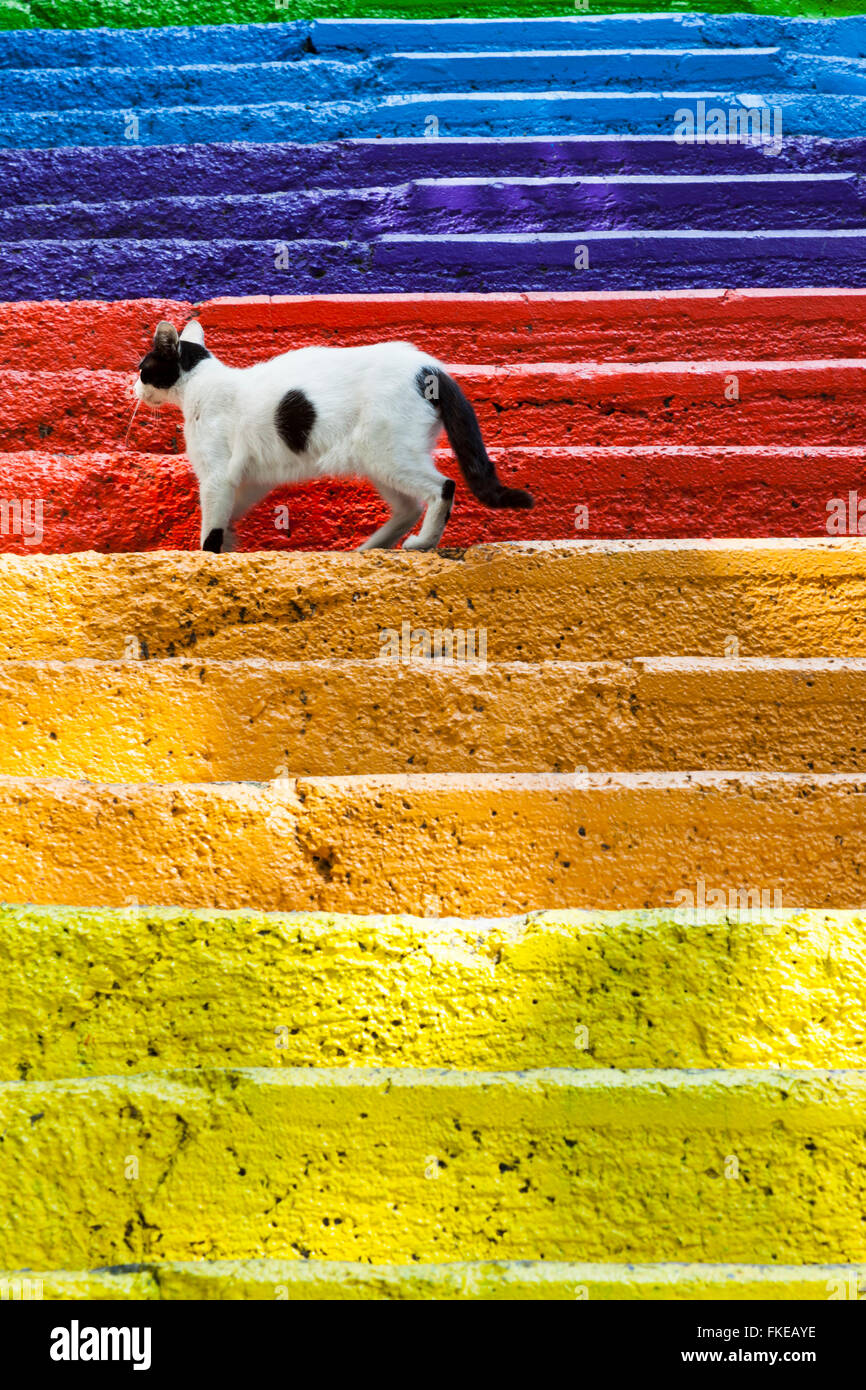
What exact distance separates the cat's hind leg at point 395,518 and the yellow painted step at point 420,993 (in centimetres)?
144

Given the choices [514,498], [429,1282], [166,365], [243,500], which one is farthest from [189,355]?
[429,1282]

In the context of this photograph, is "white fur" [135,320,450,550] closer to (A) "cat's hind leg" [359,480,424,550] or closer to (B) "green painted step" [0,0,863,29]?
(A) "cat's hind leg" [359,480,424,550]

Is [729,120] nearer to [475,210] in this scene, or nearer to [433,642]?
[475,210]

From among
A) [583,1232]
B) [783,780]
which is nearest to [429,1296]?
[583,1232]

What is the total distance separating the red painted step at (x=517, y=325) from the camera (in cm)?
319

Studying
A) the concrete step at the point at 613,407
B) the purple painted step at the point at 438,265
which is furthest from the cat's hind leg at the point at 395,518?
the purple painted step at the point at 438,265

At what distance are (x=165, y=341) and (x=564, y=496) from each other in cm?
111

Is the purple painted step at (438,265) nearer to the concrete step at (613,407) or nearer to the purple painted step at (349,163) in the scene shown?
the purple painted step at (349,163)

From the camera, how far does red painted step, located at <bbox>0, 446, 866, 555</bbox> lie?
8.73 ft

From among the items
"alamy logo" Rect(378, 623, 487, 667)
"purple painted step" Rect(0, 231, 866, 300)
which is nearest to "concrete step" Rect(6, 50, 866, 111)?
"purple painted step" Rect(0, 231, 866, 300)

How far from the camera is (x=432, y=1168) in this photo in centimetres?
129

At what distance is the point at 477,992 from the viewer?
1.39 m

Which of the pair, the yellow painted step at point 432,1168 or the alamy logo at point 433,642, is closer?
the yellow painted step at point 432,1168

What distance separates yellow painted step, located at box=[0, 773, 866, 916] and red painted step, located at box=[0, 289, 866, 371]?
6.59 feet
